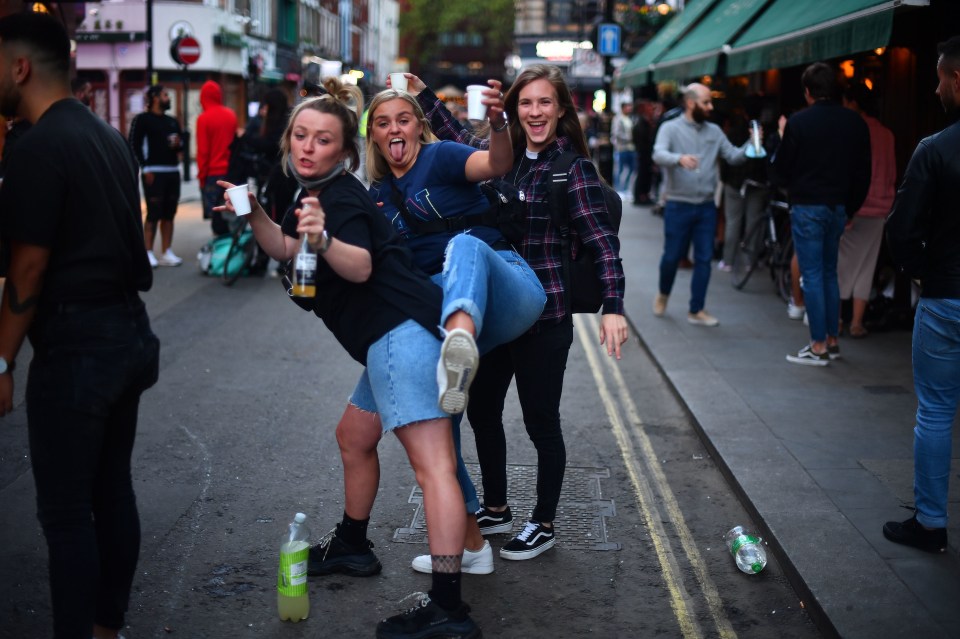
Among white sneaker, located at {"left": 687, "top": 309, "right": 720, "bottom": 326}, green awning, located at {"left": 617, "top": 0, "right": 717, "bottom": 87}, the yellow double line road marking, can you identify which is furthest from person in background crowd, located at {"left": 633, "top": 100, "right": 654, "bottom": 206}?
the yellow double line road marking

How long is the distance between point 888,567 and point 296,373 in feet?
16.0

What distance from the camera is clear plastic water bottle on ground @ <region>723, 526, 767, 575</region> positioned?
4.54 m

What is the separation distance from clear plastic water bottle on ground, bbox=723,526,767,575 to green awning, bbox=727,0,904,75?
3823mm

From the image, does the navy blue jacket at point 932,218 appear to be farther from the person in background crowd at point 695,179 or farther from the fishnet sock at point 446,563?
the person in background crowd at point 695,179

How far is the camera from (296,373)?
8172mm

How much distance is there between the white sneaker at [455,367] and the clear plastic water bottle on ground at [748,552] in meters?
1.76

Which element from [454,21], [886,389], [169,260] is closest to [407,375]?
[886,389]

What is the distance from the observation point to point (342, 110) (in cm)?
379

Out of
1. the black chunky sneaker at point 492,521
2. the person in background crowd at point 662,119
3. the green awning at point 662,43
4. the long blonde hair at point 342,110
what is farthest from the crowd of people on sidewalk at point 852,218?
the green awning at point 662,43

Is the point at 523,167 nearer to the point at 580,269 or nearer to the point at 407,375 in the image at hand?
the point at 580,269

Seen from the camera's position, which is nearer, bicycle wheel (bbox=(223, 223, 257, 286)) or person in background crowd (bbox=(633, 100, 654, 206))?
bicycle wheel (bbox=(223, 223, 257, 286))

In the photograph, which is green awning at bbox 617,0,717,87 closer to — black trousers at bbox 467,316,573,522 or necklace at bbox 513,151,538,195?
necklace at bbox 513,151,538,195

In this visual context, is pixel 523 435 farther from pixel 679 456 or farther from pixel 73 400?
pixel 73 400

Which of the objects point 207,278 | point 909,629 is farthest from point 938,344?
point 207,278
